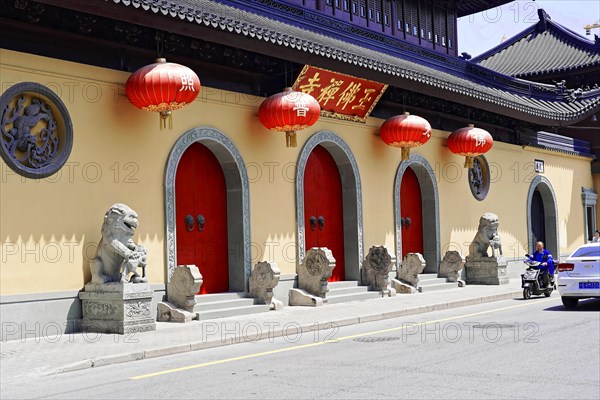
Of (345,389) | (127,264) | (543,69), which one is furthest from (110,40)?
(543,69)

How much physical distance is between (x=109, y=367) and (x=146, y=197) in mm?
4068

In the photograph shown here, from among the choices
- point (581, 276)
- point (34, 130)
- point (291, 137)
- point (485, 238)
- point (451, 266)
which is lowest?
point (581, 276)

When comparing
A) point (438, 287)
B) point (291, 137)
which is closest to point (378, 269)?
point (438, 287)

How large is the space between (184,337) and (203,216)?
11.9 feet

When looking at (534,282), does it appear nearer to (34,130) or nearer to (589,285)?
(589,285)

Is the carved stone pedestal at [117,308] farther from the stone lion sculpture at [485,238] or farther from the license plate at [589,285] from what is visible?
the stone lion sculpture at [485,238]

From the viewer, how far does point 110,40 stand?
1179cm

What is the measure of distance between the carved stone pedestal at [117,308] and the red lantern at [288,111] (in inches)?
167

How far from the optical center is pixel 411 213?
18.9m

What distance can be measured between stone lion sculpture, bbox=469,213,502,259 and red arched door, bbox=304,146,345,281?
Result: 14.2 feet

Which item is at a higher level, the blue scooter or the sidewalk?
the blue scooter

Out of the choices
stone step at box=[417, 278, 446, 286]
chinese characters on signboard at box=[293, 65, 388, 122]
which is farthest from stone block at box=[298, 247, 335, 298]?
stone step at box=[417, 278, 446, 286]

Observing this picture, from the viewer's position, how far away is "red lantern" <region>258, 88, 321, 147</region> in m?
13.6

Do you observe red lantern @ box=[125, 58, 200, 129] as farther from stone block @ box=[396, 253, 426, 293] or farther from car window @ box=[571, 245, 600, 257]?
car window @ box=[571, 245, 600, 257]
